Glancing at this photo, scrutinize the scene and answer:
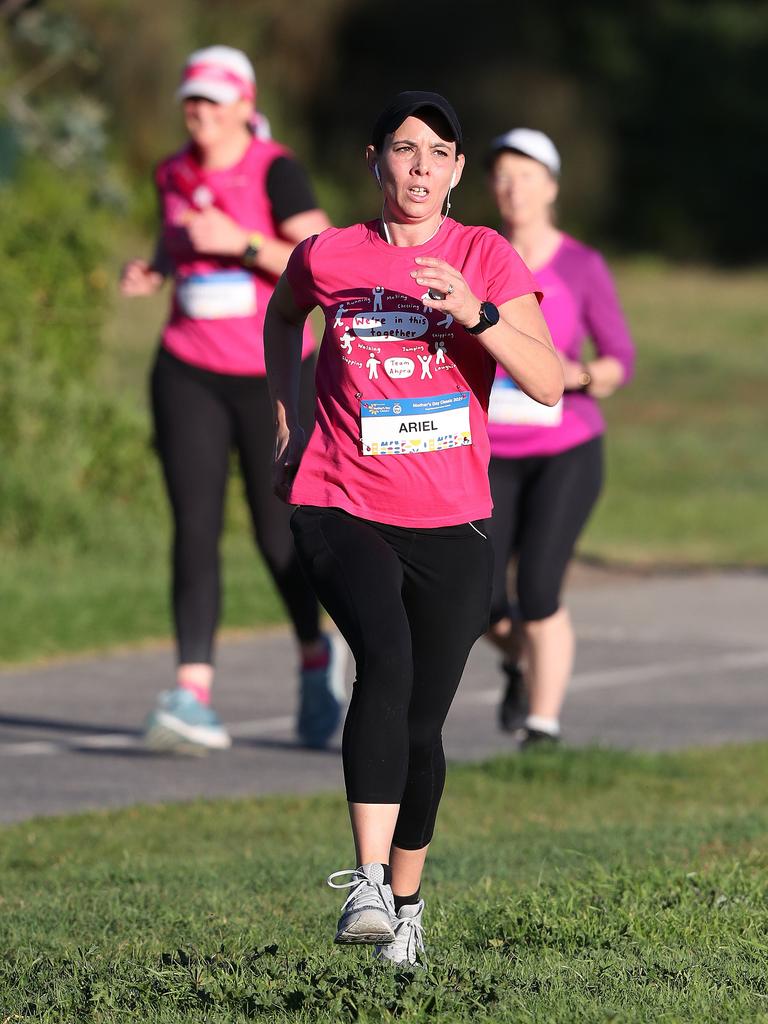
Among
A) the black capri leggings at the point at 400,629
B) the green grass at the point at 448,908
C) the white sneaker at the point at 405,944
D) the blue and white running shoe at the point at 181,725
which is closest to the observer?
the green grass at the point at 448,908

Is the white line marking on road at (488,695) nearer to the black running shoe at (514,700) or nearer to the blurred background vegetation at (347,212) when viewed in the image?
the black running shoe at (514,700)

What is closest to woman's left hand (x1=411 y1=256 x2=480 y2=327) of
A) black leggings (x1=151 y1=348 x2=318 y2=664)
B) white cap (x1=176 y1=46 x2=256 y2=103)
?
black leggings (x1=151 y1=348 x2=318 y2=664)

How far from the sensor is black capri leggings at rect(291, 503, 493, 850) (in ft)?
14.9

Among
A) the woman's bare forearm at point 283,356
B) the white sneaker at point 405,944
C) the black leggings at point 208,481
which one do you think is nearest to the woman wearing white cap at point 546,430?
the black leggings at point 208,481

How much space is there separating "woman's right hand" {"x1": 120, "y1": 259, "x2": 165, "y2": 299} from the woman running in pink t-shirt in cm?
340

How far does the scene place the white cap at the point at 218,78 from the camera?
777 cm

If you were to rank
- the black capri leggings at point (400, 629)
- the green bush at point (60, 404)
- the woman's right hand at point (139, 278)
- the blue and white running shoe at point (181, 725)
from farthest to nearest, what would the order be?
1. the green bush at point (60, 404)
2. the woman's right hand at point (139, 278)
3. the blue and white running shoe at point (181, 725)
4. the black capri leggings at point (400, 629)

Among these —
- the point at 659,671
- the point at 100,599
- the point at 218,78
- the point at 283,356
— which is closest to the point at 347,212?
the point at 100,599

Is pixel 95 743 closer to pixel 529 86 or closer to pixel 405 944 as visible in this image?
pixel 405 944

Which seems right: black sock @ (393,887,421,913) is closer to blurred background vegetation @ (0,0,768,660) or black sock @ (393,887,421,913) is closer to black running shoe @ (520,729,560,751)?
black running shoe @ (520,729,560,751)

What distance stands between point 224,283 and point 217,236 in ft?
0.76

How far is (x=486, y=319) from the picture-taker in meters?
4.40

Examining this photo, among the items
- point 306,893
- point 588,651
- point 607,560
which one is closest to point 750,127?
point 607,560

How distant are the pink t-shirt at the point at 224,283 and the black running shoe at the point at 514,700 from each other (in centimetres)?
169
